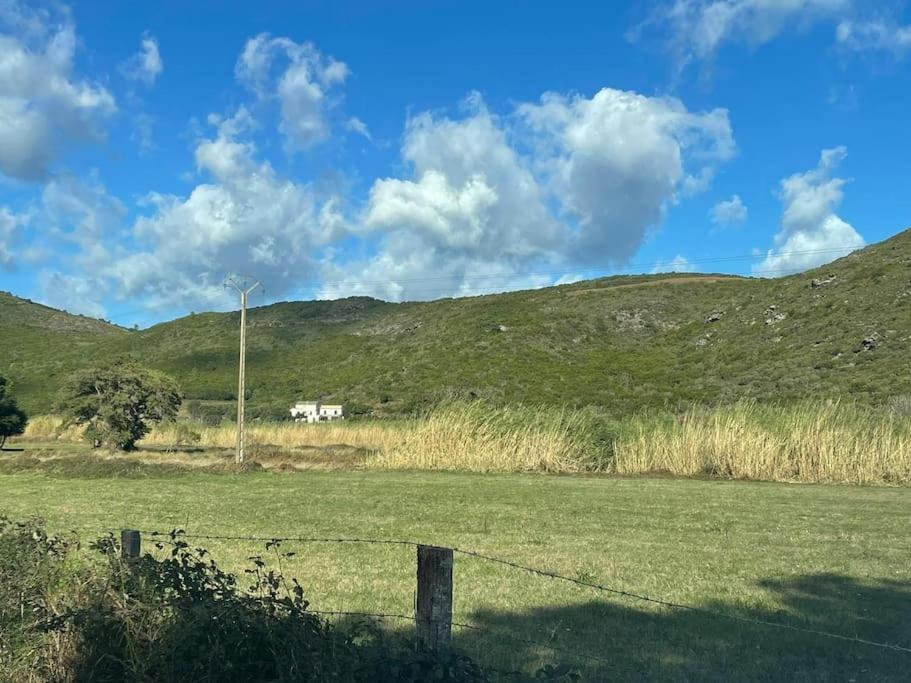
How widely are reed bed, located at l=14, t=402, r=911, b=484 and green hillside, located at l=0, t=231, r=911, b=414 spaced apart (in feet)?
35.6

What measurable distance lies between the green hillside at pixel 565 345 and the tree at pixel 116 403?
18615mm

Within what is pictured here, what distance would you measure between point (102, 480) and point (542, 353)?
38288 millimetres

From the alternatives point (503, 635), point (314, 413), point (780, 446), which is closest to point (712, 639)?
point (503, 635)

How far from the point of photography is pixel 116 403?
26.4 m

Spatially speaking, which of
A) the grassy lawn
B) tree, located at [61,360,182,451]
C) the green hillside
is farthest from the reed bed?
the green hillside

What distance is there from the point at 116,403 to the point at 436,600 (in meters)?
24.8

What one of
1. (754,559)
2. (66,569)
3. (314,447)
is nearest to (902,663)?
(754,559)

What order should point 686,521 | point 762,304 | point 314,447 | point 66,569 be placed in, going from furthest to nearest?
point 762,304
point 314,447
point 686,521
point 66,569

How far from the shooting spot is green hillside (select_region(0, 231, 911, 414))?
4003 centimetres

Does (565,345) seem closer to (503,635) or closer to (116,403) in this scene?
(116,403)

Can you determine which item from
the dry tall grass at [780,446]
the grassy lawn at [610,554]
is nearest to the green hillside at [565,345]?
the dry tall grass at [780,446]

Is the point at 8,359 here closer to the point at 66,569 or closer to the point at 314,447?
the point at 314,447

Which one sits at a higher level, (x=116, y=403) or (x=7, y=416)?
(x=116, y=403)

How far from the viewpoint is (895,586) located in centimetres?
784
